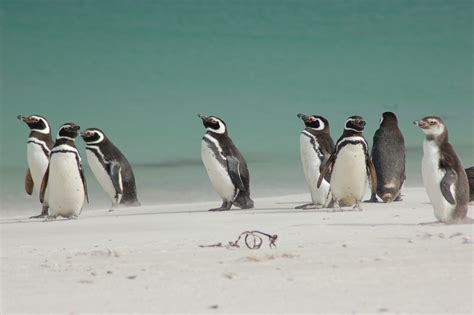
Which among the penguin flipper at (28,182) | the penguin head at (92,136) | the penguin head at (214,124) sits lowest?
the penguin flipper at (28,182)

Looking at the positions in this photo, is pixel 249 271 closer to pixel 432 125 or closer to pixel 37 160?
pixel 432 125

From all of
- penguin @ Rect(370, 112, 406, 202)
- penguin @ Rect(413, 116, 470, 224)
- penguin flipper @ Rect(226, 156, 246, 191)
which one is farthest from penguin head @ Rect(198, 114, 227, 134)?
penguin @ Rect(413, 116, 470, 224)

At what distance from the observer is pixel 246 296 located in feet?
13.7

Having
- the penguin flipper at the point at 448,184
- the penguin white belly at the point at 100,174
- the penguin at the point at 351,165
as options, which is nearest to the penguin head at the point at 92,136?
the penguin white belly at the point at 100,174

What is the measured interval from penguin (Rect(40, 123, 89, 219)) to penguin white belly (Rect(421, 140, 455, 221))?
15.2 ft

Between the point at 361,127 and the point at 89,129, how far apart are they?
16.9 ft

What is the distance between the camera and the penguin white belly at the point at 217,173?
1141 centimetres

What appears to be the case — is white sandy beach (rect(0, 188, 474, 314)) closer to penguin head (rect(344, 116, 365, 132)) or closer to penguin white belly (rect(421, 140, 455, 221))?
penguin white belly (rect(421, 140, 455, 221))

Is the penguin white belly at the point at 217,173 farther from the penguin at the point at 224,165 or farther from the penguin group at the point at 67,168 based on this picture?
the penguin group at the point at 67,168

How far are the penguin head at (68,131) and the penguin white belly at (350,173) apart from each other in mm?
3356

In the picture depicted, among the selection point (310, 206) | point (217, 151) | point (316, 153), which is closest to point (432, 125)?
point (316, 153)

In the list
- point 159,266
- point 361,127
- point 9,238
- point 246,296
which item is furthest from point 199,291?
point 361,127

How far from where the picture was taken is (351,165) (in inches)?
387

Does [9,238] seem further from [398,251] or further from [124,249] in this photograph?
[398,251]
